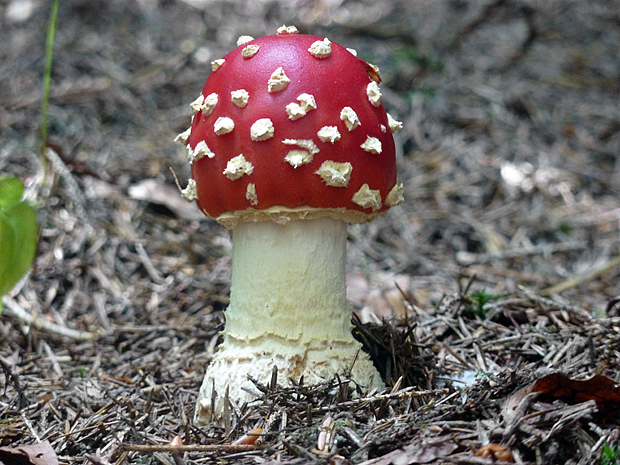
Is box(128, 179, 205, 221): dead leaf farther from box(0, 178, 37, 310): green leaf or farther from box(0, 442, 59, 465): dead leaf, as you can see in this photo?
box(0, 442, 59, 465): dead leaf

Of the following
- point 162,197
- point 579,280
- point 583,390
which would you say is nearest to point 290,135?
point 583,390

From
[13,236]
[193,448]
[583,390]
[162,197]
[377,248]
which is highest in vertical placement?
[13,236]

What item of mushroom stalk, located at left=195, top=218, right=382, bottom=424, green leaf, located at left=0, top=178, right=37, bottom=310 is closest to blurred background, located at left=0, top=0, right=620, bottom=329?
mushroom stalk, located at left=195, top=218, right=382, bottom=424

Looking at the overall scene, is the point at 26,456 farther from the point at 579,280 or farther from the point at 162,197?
the point at 579,280

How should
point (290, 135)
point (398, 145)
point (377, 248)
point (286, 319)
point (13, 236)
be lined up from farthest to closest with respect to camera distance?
point (398, 145), point (377, 248), point (286, 319), point (290, 135), point (13, 236)

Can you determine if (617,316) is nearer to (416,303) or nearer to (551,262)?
(416,303)

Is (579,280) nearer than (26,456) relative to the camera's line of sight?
No

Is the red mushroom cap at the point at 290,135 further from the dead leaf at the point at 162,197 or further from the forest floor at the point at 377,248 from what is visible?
the dead leaf at the point at 162,197
